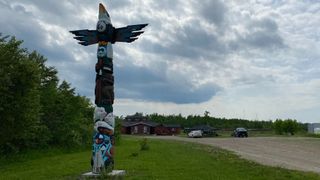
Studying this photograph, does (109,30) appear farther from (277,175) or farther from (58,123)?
(58,123)

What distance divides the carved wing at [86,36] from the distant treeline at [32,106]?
7818mm

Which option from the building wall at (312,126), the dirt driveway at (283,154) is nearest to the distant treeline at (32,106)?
the dirt driveway at (283,154)

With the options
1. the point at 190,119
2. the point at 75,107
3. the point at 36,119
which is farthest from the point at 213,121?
the point at 36,119

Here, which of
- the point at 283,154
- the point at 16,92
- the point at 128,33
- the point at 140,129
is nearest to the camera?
the point at 128,33

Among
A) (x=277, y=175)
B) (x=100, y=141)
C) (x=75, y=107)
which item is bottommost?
(x=277, y=175)

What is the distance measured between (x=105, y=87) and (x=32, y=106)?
11.7 m

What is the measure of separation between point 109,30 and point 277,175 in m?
8.41

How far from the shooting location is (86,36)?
1923cm

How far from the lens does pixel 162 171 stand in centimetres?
1939

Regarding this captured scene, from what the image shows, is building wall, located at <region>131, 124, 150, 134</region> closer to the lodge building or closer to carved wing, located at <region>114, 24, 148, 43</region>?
the lodge building

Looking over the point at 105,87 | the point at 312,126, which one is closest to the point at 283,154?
the point at 105,87

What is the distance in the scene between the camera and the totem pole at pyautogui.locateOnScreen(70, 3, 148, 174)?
18.2 meters

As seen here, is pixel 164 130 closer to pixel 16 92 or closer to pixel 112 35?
pixel 16 92

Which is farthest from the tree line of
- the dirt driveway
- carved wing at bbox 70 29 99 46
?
carved wing at bbox 70 29 99 46
